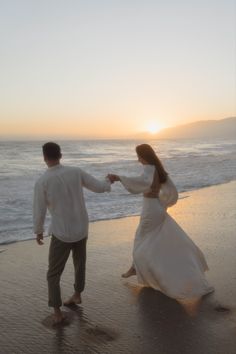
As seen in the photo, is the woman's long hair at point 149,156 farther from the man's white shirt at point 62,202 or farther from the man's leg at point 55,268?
the man's leg at point 55,268

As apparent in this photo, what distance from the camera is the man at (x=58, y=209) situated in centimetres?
452

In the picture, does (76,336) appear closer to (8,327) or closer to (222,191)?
(8,327)

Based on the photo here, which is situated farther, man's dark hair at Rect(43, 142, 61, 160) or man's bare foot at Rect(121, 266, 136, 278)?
man's bare foot at Rect(121, 266, 136, 278)

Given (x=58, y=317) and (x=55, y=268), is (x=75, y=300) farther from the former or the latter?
(x=55, y=268)

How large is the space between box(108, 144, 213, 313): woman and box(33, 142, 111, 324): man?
26.3 inches

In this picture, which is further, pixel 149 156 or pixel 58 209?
pixel 149 156

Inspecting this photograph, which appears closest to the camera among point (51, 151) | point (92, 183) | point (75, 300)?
point (51, 151)

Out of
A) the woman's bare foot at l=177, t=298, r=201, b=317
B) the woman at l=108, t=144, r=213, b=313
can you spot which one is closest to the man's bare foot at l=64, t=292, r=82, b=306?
the woman at l=108, t=144, r=213, b=313

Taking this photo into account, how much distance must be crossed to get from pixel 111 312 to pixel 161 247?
3.41 feet

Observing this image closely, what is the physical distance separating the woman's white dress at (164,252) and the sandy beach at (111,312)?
0.54ft

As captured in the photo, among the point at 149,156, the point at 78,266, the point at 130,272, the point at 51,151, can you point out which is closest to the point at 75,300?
the point at 78,266

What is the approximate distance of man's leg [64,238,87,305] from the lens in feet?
15.5

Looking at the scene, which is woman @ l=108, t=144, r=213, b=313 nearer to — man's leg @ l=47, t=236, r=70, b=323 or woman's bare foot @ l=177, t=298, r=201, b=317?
woman's bare foot @ l=177, t=298, r=201, b=317

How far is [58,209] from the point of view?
4.57 m
